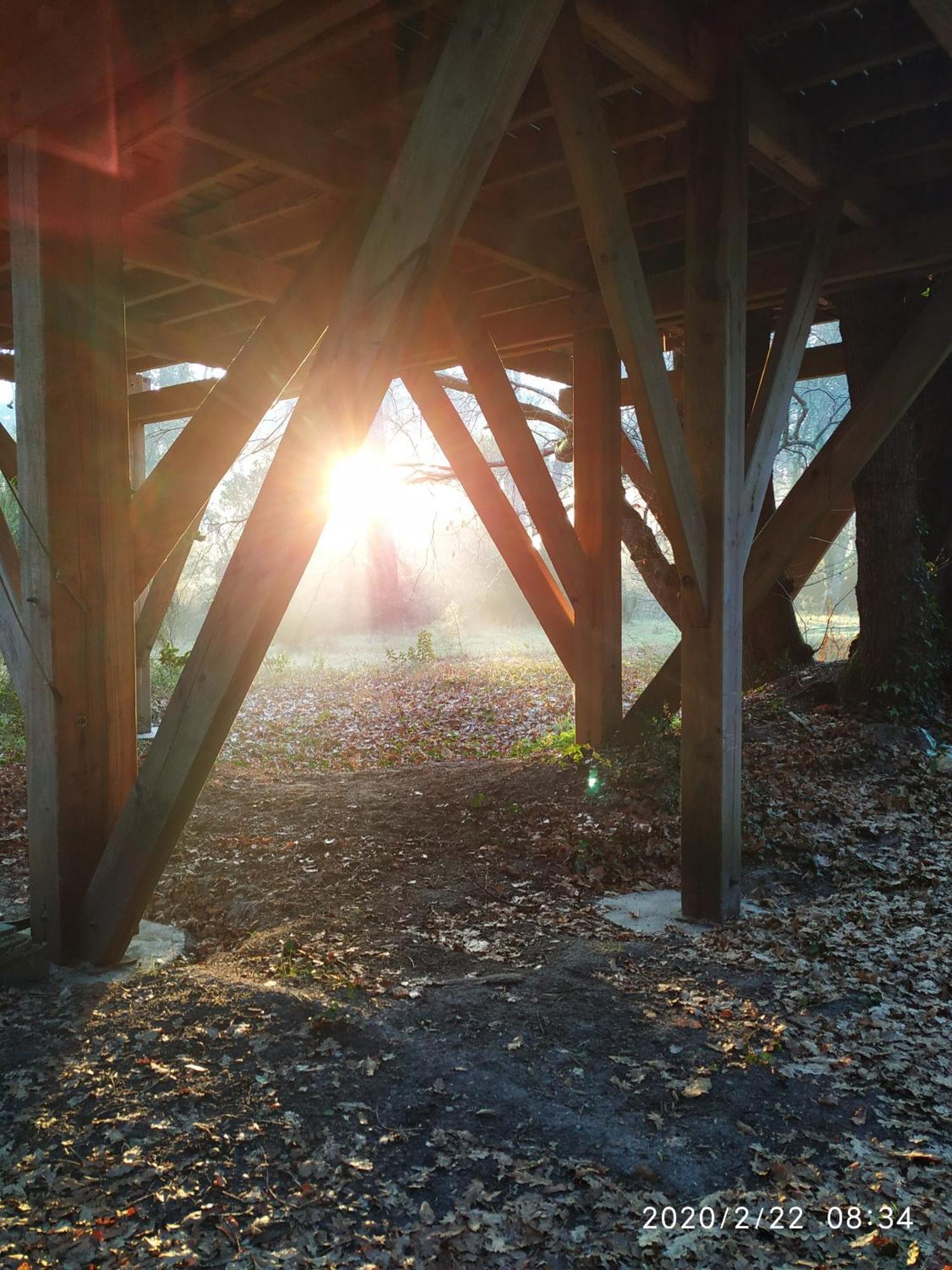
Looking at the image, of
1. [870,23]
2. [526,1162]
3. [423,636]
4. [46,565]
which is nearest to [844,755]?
[870,23]

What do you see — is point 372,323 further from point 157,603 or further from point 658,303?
point 157,603

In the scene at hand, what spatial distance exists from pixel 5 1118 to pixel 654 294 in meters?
6.31

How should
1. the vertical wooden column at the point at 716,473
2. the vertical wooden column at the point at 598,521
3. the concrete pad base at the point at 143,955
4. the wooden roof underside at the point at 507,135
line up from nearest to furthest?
1. the wooden roof underside at the point at 507,135
2. the concrete pad base at the point at 143,955
3. the vertical wooden column at the point at 716,473
4. the vertical wooden column at the point at 598,521

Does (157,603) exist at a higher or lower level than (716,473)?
lower

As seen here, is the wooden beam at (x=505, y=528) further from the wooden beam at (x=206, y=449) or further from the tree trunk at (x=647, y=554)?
the wooden beam at (x=206, y=449)

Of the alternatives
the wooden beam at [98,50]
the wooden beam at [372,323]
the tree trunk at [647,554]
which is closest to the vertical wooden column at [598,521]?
the tree trunk at [647,554]

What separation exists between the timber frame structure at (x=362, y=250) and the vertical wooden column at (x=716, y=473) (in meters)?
0.02

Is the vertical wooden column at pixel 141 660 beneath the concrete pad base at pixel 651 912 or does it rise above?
above

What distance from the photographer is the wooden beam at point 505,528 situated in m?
7.36

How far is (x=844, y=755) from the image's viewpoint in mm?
7469

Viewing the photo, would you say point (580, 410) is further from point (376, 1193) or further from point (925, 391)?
point (376, 1193)

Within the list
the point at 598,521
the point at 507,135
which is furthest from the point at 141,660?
the point at 507,135

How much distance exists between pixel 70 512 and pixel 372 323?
158 cm

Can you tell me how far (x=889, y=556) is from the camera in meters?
8.50
